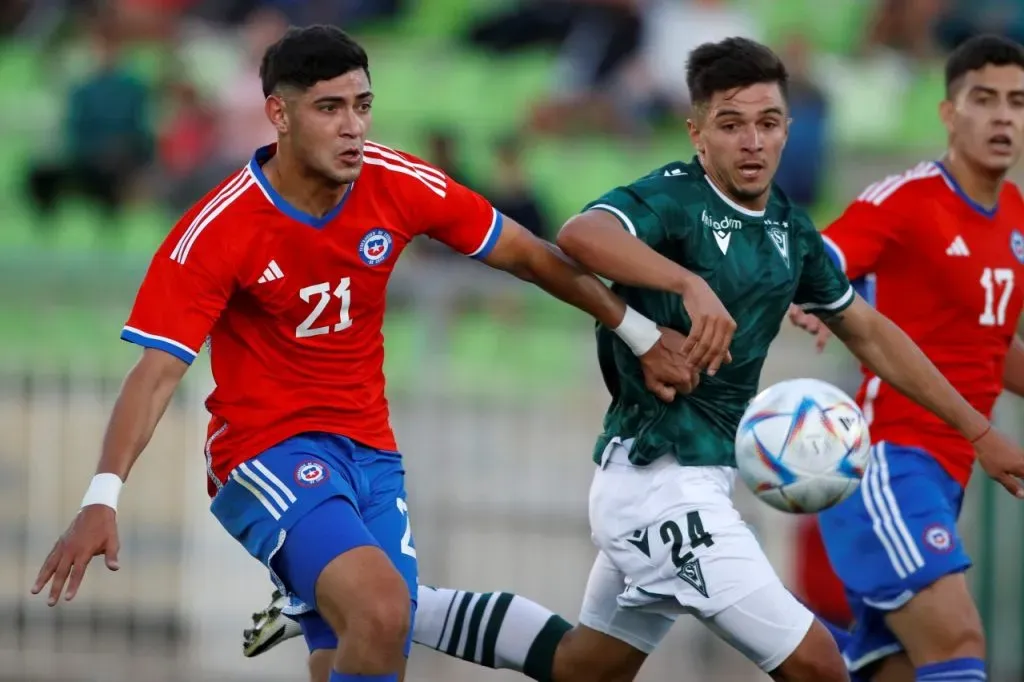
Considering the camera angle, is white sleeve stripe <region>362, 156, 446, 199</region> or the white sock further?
the white sock

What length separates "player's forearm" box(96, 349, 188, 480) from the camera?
17.2 feet

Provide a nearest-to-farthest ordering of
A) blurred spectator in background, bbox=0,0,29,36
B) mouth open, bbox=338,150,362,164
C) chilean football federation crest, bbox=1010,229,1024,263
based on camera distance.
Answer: mouth open, bbox=338,150,362,164, chilean football federation crest, bbox=1010,229,1024,263, blurred spectator in background, bbox=0,0,29,36

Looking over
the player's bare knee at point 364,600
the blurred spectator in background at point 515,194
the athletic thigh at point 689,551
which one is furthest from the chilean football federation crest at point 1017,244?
the blurred spectator in background at point 515,194

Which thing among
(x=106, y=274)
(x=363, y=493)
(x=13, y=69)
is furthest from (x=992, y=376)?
(x=13, y=69)

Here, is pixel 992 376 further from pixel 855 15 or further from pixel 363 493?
pixel 855 15

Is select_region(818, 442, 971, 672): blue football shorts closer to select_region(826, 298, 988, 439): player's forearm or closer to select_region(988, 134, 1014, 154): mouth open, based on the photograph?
select_region(826, 298, 988, 439): player's forearm

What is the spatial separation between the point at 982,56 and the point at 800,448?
7.25 feet

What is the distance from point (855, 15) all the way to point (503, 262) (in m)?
10.4

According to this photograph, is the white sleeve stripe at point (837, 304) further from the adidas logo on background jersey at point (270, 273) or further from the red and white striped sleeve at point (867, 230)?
the adidas logo on background jersey at point (270, 273)

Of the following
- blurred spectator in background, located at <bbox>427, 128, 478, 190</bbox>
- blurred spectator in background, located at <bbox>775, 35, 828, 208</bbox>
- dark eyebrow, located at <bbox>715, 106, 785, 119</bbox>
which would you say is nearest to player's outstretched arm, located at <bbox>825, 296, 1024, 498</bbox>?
dark eyebrow, located at <bbox>715, 106, 785, 119</bbox>

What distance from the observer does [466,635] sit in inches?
251

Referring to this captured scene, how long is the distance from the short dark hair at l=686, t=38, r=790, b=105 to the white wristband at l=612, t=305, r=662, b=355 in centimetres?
78

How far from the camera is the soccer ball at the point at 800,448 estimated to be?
18.1ft

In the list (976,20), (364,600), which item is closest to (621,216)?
(364,600)
